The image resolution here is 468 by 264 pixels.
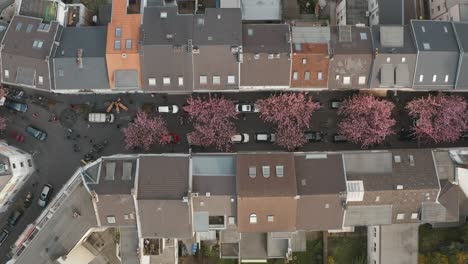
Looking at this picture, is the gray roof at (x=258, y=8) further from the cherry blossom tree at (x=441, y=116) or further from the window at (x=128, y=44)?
the cherry blossom tree at (x=441, y=116)

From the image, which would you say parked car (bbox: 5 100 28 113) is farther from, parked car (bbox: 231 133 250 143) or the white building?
parked car (bbox: 231 133 250 143)

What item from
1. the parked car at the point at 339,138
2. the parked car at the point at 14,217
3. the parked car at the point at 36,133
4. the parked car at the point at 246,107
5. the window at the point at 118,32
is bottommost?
the parked car at the point at 14,217

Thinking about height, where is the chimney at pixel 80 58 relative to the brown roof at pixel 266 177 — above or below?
above

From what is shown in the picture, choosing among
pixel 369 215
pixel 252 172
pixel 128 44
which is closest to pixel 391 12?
pixel 369 215

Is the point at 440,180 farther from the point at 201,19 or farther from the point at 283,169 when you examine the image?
the point at 201,19

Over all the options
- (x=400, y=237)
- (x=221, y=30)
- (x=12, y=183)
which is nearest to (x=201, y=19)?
(x=221, y=30)

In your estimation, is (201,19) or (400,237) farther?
(400,237)

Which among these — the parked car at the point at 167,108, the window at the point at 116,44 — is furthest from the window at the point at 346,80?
the window at the point at 116,44
